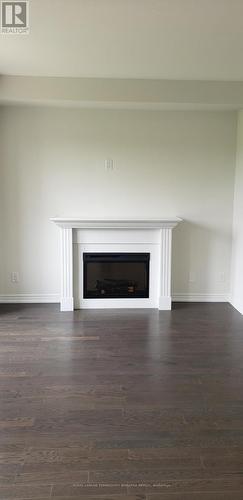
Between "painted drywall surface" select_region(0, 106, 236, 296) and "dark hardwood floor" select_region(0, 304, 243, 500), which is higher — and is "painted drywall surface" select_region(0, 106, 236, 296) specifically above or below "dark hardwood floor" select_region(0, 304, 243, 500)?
above

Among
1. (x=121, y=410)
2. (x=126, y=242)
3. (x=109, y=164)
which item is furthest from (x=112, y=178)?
(x=121, y=410)

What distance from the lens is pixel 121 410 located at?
8.35 ft

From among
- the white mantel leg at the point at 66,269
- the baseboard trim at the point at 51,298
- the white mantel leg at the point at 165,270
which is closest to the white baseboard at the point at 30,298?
the baseboard trim at the point at 51,298

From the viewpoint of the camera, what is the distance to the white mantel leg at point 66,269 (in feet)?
14.8

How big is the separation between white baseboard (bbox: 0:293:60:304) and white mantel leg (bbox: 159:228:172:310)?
4.31ft

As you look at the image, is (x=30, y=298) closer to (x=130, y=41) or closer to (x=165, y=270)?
(x=165, y=270)

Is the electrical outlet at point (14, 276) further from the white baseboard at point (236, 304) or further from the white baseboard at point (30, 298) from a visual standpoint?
the white baseboard at point (236, 304)

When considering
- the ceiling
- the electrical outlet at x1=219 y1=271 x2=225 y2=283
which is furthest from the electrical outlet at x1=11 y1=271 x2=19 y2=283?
the electrical outlet at x1=219 y1=271 x2=225 y2=283

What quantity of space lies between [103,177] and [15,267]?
1538 mm

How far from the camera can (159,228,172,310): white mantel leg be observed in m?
4.58

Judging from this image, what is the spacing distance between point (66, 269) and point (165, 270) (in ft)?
3.77

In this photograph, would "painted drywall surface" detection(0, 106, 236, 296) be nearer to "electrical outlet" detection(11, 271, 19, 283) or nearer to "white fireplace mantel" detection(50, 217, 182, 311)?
"electrical outlet" detection(11, 271, 19, 283)

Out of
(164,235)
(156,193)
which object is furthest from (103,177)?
(164,235)

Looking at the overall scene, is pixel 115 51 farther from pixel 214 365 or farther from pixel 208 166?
pixel 214 365
